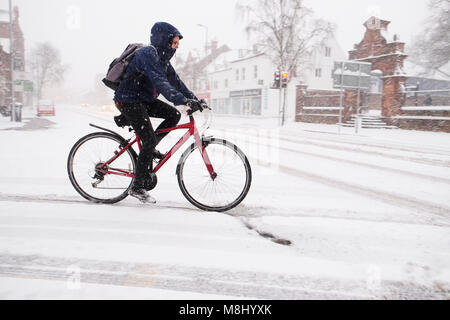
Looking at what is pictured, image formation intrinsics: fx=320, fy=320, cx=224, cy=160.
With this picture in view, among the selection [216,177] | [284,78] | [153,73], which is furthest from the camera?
[284,78]

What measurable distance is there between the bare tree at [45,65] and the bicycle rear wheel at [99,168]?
77505 millimetres

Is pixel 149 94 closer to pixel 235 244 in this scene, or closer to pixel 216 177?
pixel 216 177

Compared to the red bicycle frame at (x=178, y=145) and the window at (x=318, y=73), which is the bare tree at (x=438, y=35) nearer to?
the window at (x=318, y=73)

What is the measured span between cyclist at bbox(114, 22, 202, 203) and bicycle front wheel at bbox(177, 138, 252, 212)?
368mm

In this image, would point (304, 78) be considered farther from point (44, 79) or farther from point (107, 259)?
point (44, 79)

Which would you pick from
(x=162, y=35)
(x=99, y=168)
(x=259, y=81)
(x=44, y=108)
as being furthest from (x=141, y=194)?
(x=259, y=81)

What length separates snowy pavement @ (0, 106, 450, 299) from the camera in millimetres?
1944

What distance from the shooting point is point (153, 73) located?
3113mm

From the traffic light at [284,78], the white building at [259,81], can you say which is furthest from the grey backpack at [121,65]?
the white building at [259,81]

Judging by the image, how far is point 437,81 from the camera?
46.9 metres

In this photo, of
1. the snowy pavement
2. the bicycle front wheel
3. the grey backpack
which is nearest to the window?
the snowy pavement

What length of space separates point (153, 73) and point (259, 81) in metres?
39.1
